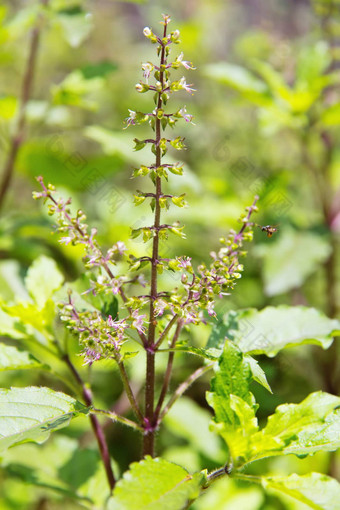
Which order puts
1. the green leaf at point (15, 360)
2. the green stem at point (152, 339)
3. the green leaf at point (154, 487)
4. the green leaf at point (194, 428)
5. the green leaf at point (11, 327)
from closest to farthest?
the green leaf at point (154, 487) < the green stem at point (152, 339) < the green leaf at point (15, 360) < the green leaf at point (11, 327) < the green leaf at point (194, 428)

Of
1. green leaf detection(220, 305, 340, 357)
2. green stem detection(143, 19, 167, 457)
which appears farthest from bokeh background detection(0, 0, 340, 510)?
green stem detection(143, 19, 167, 457)

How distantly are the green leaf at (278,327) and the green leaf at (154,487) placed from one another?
34cm

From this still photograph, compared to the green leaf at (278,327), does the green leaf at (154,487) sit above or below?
below

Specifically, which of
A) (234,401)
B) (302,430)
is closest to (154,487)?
(234,401)

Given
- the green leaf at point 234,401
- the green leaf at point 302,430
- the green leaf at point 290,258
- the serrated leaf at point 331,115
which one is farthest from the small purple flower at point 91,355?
the serrated leaf at point 331,115

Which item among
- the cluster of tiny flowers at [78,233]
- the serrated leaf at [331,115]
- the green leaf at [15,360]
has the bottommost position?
the green leaf at [15,360]

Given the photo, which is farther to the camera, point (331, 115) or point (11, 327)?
point (331, 115)

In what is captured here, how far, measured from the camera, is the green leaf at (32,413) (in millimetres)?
930

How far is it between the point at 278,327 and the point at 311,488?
404mm

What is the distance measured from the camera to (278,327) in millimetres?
1265

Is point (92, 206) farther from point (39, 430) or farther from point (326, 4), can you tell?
point (39, 430)

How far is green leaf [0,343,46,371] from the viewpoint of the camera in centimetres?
118

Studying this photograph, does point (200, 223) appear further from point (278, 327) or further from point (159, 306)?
Answer: point (159, 306)

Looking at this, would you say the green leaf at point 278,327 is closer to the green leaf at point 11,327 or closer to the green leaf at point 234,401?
the green leaf at point 234,401
